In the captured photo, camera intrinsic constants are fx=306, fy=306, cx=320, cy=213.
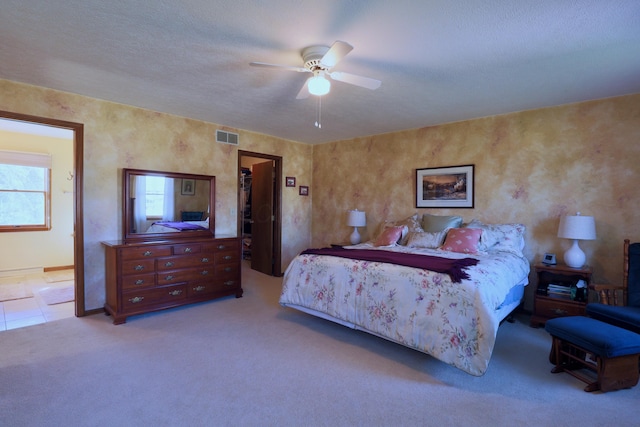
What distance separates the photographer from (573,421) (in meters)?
1.83

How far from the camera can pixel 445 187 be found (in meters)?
4.30

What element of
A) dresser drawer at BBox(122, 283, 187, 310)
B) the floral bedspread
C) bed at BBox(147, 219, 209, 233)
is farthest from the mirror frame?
the floral bedspread

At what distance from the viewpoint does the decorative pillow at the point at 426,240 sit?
3.84 meters

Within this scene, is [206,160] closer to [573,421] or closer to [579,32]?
[579,32]

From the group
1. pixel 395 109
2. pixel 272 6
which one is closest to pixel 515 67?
pixel 395 109

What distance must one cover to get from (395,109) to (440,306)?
236cm

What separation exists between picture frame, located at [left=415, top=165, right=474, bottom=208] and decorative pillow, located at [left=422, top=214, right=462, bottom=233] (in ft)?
0.91

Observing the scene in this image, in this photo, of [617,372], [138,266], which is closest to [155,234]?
[138,266]

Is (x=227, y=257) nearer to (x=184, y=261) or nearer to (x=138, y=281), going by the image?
(x=184, y=261)

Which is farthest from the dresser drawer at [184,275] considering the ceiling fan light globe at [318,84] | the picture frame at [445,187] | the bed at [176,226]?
the picture frame at [445,187]

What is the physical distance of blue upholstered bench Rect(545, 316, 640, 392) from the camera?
2055mm

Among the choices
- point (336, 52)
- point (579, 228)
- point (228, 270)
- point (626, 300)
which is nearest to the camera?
point (336, 52)

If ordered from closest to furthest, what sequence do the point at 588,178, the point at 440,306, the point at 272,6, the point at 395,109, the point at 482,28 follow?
the point at 272,6
the point at 482,28
the point at 440,306
the point at 588,178
the point at 395,109

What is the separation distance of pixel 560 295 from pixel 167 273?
434 centimetres
